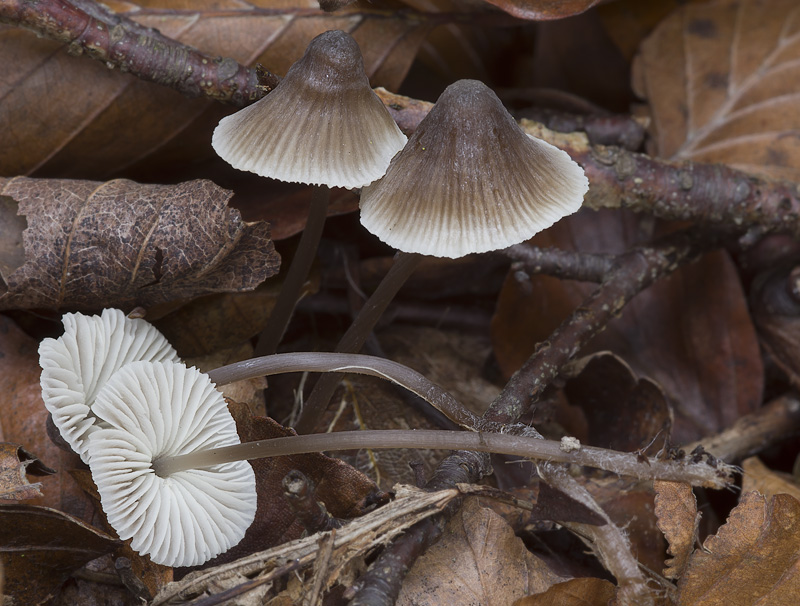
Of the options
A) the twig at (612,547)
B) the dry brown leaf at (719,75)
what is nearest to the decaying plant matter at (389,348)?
the twig at (612,547)

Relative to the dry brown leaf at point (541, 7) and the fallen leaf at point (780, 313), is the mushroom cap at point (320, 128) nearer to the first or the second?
the dry brown leaf at point (541, 7)

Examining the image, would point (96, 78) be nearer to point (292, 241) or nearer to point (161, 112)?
point (161, 112)

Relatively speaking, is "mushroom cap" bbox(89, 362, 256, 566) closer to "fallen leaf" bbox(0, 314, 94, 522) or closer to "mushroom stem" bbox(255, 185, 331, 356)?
"fallen leaf" bbox(0, 314, 94, 522)

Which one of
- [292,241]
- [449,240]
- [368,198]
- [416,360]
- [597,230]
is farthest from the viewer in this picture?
[597,230]

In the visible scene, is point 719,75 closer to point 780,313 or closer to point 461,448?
point 780,313

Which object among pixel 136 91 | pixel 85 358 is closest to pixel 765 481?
pixel 85 358

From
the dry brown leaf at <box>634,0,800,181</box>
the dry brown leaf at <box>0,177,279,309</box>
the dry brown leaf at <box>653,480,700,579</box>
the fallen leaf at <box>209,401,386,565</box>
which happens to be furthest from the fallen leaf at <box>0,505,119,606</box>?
the dry brown leaf at <box>634,0,800,181</box>

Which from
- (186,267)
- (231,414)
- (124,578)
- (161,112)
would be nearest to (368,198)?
(186,267)
